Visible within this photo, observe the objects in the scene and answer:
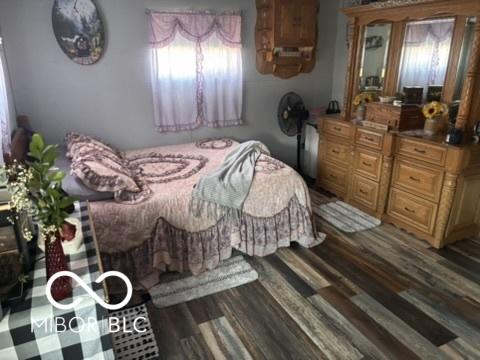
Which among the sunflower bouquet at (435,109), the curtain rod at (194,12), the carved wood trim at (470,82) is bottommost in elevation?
the sunflower bouquet at (435,109)

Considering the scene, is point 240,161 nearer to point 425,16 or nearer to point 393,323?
point 393,323

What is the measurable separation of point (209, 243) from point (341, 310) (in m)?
1.03

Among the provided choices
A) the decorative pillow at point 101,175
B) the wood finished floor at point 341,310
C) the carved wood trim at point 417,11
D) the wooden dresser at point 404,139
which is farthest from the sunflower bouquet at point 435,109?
the decorative pillow at point 101,175

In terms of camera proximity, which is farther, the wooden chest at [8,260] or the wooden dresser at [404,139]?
the wooden dresser at [404,139]

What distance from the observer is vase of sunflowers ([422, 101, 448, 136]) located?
9.66 ft

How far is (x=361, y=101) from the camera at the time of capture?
3594 mm

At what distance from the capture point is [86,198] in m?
2.24

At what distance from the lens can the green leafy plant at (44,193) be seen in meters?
1.14

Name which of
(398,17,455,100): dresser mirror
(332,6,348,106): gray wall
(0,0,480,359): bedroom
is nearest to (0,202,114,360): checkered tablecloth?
(0,0,480,359): bedroom

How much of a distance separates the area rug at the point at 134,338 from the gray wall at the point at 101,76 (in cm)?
192

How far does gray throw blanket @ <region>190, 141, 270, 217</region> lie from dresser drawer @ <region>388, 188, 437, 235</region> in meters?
1.42

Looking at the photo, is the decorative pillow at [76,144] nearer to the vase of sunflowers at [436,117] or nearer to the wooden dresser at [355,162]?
the wooden dresser at [355,162]

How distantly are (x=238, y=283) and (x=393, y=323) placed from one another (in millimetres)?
1023

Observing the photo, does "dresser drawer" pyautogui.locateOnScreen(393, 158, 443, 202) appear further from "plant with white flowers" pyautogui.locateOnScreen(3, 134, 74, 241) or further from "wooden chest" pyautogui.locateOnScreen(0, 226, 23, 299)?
"wooden chest" pyautogui.locateOnScreen(0, 226, 23, 299)
